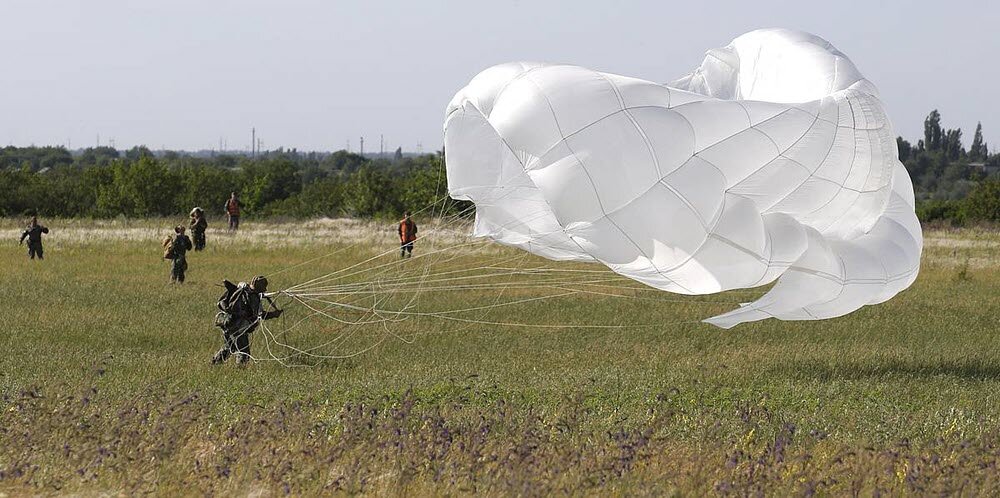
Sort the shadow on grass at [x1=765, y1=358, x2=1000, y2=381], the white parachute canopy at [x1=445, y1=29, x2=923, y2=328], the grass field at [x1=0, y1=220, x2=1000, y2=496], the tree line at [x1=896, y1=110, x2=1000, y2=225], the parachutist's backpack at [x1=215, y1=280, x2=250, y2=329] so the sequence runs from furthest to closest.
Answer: the tree line at [x1=896, y1=110, x2=1000, y2=225] → the shadow on grass at [x1=765, y1=358, x2=1000, y2=381] → the parachutist's backpack at [x1=215, y1=280, x2=250, y2=329] → the white parachute canopy at [x1=445, y1=29, x2=923, y2=328] → the grass field at [x1=0, y1=220, x2=1000, y2=496]

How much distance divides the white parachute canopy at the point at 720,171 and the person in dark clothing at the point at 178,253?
38.0 feet

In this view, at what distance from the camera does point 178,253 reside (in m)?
22.3

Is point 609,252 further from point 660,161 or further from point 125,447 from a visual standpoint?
point 125,447

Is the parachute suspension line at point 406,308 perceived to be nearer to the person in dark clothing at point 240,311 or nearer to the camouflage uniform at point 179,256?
the person in dark clothing at point 240,311

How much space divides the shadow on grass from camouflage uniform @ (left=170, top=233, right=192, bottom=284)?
12.7 meters

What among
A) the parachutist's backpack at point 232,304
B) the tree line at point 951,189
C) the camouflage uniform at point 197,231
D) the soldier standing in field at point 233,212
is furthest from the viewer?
the tree line at point 951,189

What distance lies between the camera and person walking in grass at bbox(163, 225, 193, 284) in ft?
72.3

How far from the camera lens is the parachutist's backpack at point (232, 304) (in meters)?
12.6

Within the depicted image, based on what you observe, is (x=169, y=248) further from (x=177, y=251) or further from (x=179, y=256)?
(x=179, y=256)

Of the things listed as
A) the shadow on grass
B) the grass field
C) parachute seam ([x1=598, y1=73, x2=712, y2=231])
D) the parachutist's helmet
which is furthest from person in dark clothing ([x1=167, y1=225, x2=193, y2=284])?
parachute seam ([x1=598, y1=73, x2=712, y2=231])

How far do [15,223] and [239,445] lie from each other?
148 ft

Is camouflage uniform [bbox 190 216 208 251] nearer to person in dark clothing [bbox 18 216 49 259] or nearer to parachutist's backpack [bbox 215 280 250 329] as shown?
person in dark clothing [bbox 18 216 49 259]

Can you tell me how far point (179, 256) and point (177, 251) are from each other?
0.18m

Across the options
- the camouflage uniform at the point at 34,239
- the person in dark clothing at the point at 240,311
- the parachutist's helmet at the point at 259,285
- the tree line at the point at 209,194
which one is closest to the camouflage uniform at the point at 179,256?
the camouflage uniform at the point at 34,239
